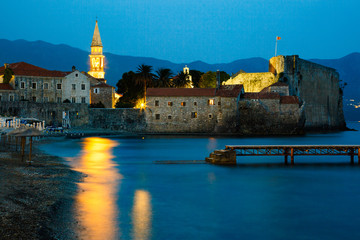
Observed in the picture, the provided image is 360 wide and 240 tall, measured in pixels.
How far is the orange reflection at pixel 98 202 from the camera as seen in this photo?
12.6 meters

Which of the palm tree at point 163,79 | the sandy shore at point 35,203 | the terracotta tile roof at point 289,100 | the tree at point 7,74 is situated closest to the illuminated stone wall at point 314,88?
the terracotta tile roof at point 289,100

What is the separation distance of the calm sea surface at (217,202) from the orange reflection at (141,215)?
0.10 feet

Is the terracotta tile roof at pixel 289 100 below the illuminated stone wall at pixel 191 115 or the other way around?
the other way around

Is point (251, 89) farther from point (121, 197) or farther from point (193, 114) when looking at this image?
point (121, 197)

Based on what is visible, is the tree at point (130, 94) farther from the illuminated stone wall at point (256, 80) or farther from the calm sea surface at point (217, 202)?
the calm sea surface at point (217, 202)

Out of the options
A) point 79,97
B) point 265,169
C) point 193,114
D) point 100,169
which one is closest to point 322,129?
point 193,114

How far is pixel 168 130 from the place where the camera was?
6538 centimetres

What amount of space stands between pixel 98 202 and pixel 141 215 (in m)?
2.30

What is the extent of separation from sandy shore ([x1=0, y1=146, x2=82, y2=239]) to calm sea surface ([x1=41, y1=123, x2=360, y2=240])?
0.56 meters

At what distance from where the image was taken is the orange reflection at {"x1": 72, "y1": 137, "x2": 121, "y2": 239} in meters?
12.6

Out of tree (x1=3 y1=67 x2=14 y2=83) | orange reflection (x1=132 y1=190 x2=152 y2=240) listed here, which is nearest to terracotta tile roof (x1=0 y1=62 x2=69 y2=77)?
tree (x1=3 y1=67 x2=14 y2=83)

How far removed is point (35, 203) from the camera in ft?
46.2

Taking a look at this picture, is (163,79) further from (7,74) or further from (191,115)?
(7,74)

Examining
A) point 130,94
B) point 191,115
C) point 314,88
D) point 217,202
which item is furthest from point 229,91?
point 217,202
